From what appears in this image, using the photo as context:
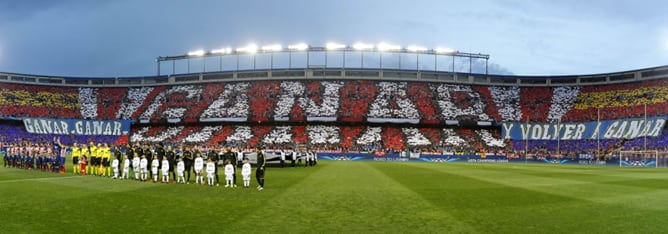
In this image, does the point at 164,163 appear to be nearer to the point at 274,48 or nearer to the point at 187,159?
the point at 187,159

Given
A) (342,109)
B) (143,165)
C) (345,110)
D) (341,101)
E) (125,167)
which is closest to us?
(143,165)

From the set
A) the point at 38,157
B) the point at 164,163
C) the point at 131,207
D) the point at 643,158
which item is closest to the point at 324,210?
the point at 131,207

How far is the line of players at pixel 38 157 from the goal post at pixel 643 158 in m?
48.9

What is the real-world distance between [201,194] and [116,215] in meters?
5.55

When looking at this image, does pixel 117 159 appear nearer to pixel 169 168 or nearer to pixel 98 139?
pixel 169 168

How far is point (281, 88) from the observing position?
265 ft

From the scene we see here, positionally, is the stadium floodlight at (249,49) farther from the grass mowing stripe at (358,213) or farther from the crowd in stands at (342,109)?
the grass mowing stripe at (358,213)

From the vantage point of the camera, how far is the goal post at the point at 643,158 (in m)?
49.1

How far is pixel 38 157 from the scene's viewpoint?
30594 millimetres

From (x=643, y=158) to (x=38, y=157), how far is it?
52.8 metres

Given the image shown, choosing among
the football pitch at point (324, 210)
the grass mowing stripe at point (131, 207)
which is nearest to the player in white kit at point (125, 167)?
the grass mowing stripe at point (131, 207)

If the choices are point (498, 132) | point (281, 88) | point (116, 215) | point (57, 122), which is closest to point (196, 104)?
point (281, 88)

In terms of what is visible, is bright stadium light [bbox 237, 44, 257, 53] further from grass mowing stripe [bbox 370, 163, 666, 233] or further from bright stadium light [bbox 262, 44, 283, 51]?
grass mowing stripe [bbox 370, 163, 666, 233]

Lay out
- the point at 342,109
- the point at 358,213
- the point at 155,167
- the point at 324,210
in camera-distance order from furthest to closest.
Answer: the point at 342,109, the point at 155,167, the point at 324,210, the point at 358,213
